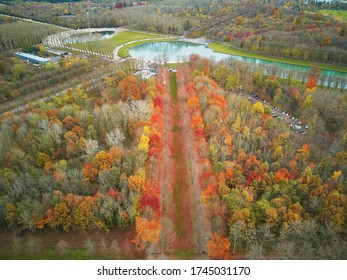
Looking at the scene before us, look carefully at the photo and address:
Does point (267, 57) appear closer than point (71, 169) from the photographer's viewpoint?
No

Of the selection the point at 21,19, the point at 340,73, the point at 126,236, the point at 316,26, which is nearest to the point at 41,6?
the point at 21,19

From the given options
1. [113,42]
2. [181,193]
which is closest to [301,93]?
[181,193]

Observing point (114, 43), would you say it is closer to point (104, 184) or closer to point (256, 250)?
point (104, 184)

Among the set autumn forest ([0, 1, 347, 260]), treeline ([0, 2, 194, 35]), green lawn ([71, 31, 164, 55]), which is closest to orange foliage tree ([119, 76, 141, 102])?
autumn forest ([0, 1, 347, 260])

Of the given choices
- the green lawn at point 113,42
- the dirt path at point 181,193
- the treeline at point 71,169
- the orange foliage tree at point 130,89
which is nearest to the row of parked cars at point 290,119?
the dirt path at point 181,193

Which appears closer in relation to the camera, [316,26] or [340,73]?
[340,73]

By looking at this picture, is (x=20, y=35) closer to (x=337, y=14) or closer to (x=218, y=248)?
(x=218, y=248)
